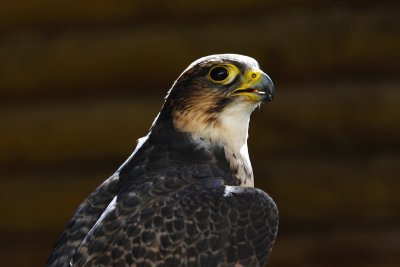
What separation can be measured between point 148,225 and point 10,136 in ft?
11.2

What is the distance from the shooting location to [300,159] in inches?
287

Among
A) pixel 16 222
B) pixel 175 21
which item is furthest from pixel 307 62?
pixel 16 222

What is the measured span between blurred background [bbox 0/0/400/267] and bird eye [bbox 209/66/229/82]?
250 cm

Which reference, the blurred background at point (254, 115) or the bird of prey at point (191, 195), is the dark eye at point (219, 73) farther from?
the blurred background at point (254, 115)

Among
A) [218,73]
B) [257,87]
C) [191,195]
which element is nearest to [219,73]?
[218,73]

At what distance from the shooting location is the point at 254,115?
7.23 m

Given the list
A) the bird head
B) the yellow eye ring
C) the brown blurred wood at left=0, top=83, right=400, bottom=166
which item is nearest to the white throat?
the bird head

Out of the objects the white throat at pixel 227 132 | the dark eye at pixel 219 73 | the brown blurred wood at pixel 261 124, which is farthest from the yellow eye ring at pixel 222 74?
the brown blurred wood at pixel 261 124

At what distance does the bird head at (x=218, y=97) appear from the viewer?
15.4ft

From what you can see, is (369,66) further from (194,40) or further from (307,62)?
(194,40)

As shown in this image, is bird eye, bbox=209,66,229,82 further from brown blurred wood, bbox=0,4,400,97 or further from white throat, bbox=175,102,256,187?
brown blurred wood, bbox=0,4,400,97

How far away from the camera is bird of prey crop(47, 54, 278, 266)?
426 centimetres

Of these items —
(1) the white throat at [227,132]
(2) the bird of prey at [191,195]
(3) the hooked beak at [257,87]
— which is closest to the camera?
(2) the bird of prey at [191,195]

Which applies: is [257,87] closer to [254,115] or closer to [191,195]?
[191,195]
